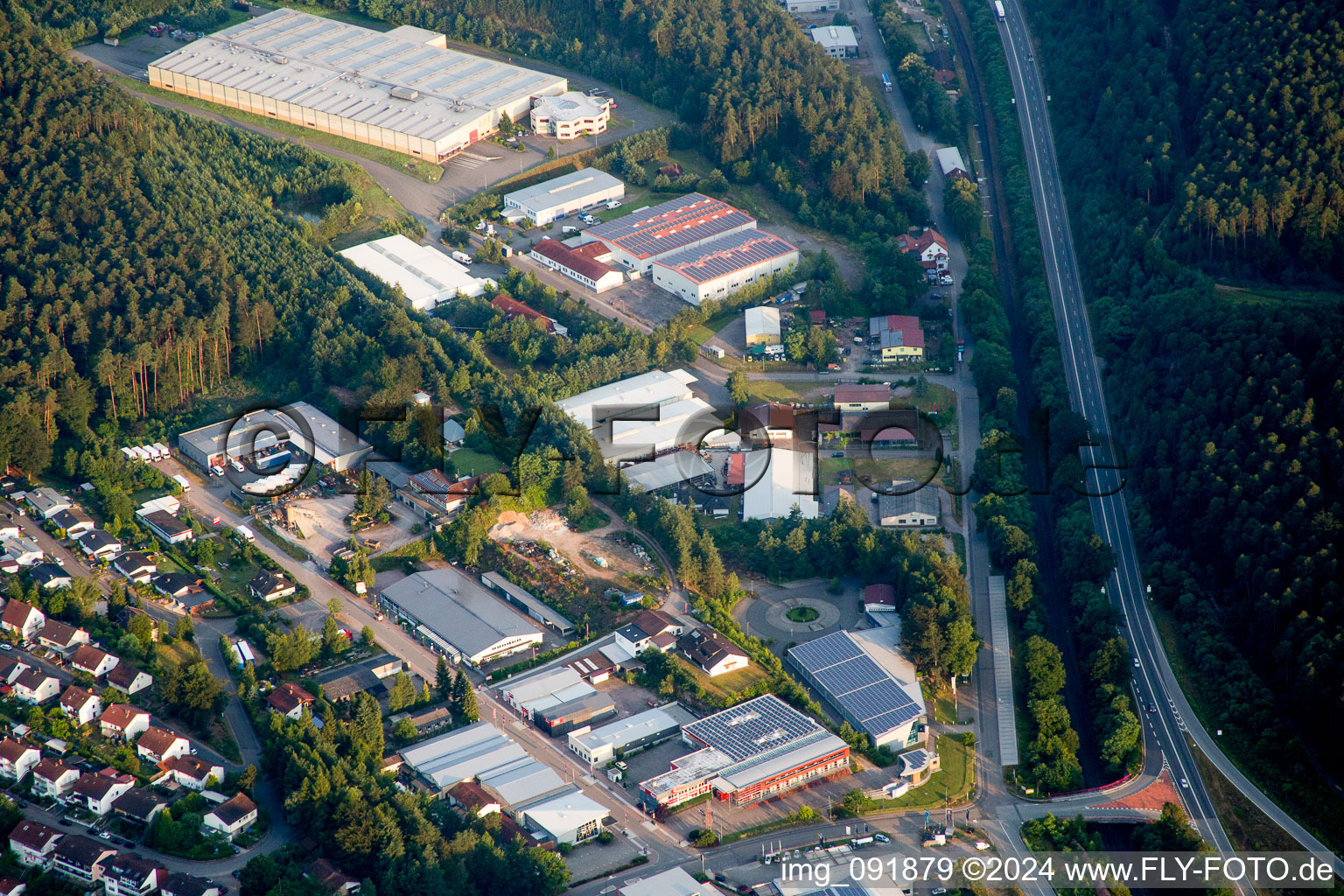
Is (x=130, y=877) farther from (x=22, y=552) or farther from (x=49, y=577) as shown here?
(x=22, y=552)

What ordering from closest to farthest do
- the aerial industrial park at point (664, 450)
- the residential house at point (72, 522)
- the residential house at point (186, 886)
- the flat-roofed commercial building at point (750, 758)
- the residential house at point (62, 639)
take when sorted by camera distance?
the residential house at point (186, 886) → the aerial industrial park at point (664, 450) → the flat-roofed commercial building at point (750, 758) → the residential house at point (62, 639) → the residential house at point (72, 522)

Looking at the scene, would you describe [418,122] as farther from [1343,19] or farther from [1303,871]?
[1303,871]

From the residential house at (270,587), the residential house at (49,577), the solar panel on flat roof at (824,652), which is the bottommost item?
the residential house at (49,577)

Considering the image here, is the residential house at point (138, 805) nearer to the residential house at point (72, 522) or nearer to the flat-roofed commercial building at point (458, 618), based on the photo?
the flat-roofed commercial building at point (458, 618)

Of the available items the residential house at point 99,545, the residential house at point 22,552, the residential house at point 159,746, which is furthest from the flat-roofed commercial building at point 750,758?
the residential house at point 22,552

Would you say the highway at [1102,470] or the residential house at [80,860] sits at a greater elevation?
the highway at [1102,470]

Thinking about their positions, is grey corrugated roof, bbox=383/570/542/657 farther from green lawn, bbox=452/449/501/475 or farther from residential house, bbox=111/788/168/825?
residential house, bbox=111/788/168/825
